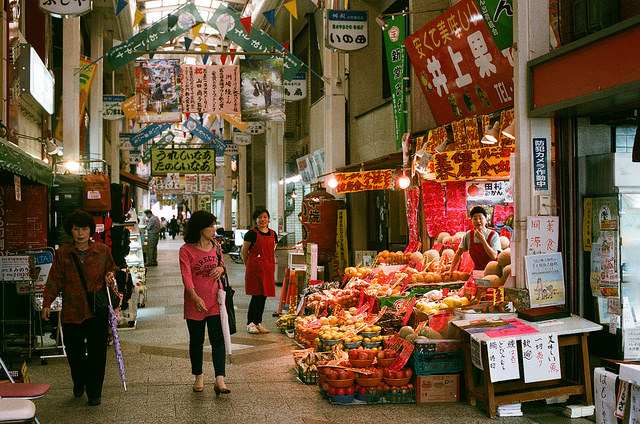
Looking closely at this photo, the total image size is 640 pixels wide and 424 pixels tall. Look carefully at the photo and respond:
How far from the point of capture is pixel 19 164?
7059 millimetres

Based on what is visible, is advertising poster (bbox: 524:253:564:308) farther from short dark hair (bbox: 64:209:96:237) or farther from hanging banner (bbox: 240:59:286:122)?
hanging banner (bbox: 240:59:286:122)

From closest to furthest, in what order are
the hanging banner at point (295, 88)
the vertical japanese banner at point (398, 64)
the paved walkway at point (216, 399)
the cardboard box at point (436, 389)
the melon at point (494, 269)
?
the paved walkway at point (216, 399) < the cardboard box at point (436, 389) < the melon at point (494, 269) < the vertical japanese banner at point (398, 64) < the hanging banner at point (295, 88)

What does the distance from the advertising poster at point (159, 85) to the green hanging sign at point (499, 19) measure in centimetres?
868

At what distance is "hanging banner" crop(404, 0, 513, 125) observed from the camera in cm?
863

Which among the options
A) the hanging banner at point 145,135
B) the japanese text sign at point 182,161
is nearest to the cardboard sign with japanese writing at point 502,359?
the hanging banner at point 145,135

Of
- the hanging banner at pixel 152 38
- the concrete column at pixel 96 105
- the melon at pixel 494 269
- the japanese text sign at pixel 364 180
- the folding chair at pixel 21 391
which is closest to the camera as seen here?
the folding chair at pixel 21 391

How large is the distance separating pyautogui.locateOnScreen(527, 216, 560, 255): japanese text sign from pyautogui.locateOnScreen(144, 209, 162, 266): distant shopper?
18.4 meters

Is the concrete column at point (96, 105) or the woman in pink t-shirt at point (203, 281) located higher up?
the concrete column at point (96, 105)

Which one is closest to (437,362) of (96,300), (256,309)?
(96,300)

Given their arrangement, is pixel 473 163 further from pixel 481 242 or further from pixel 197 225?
pixel 197 225

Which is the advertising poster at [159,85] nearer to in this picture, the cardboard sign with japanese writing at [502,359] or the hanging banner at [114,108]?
the hanging banner at [114,108]

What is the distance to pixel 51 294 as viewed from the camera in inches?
249

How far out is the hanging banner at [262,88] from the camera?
1476 centimetres

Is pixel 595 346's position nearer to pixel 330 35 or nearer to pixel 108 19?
pixel 330 35
